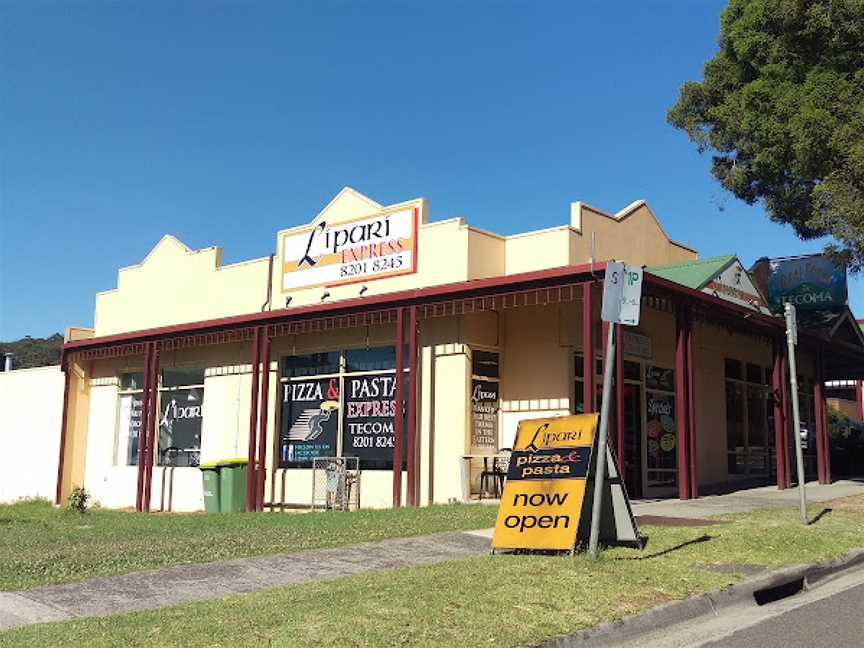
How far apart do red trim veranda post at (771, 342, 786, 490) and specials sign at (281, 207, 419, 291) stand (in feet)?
28.8

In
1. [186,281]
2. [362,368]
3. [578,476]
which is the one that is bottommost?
[578,476]

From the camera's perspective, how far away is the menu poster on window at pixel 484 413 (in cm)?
1686

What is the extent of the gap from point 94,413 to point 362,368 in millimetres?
10221

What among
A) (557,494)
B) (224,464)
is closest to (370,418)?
(224,464)

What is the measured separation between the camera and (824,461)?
2119 cm

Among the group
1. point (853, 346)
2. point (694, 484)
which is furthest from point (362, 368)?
point (853, 346)

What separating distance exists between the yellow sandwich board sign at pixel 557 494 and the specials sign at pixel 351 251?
850 centimetres

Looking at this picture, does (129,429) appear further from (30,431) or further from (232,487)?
(232,487)

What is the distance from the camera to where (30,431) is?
1024 inches

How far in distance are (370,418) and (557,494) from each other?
9.07 meters

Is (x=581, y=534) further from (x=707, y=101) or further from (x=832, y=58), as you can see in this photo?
(x=707, y=101)

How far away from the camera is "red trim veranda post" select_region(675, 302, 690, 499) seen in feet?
51.0

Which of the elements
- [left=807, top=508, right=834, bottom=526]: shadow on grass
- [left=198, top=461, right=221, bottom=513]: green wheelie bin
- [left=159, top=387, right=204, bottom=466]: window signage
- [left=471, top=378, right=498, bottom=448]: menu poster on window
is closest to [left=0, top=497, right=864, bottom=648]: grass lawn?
[left=807, top=508, right=834, bottom=526]: shadow on grass

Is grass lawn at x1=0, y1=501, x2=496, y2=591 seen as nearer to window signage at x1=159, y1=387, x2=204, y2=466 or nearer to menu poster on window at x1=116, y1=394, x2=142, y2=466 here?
window signage at x1=159, y1=387, x2=204, y2=466
